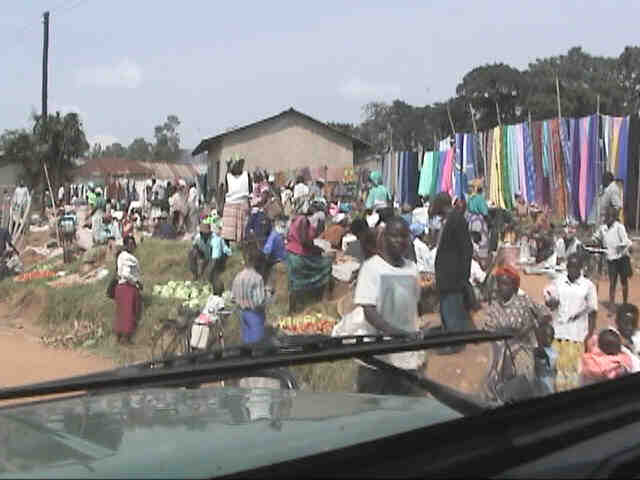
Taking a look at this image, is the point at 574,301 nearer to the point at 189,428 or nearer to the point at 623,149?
the point at 623,149

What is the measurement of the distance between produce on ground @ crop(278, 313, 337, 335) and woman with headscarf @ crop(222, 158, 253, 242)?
258 centimetres

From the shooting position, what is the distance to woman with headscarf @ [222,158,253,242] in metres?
12.7

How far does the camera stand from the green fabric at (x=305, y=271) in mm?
11430

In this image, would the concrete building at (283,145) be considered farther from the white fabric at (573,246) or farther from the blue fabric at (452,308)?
the blue fabric at (452,308)

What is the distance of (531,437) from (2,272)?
60.3 feet

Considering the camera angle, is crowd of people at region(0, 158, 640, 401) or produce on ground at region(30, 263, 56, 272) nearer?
crowd of people at region(0, 158, 640, 401)

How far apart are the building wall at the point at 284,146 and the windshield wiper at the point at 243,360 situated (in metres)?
30.8

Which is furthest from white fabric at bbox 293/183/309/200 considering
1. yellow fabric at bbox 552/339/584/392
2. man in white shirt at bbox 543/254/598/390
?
yellow fabric at bbox 552/339/584/392

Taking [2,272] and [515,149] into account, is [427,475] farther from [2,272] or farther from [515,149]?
[2,272]

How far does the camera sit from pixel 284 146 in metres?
34.4

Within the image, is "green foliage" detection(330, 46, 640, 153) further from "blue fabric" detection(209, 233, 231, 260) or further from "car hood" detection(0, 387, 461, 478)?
"car hood" detection(0, 387, 461, 478)

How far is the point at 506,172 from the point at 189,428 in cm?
1343

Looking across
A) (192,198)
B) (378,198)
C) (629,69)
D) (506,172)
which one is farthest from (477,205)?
(629,69)

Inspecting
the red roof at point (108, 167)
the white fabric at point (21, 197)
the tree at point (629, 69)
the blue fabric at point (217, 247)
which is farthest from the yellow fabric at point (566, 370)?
the tree at point (629, 69)
